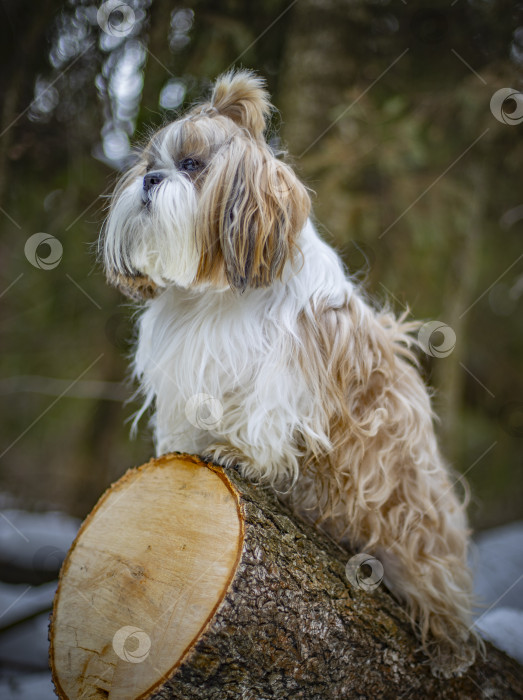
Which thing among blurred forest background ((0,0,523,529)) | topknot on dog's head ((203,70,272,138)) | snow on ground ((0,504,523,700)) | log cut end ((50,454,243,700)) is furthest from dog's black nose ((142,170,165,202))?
snow on ground ((0,504,523,700))

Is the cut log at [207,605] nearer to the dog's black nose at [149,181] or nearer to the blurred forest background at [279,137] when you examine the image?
the dog's black nose at [149,181]

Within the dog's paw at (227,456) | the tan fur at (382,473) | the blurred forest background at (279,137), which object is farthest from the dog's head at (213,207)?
the blurred forest background at (279,137)

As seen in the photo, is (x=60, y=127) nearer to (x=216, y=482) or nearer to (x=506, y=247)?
(x=216, y=482)

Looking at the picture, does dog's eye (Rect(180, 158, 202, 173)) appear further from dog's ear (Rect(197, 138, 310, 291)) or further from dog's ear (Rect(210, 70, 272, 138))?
dog's ear (Rect(210, 70, 272, 138))

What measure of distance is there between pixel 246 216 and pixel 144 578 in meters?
1.41

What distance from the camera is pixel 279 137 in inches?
171

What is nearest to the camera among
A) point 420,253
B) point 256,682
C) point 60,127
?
point 256,682

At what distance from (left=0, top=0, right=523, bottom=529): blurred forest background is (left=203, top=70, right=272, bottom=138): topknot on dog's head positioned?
4.23ft

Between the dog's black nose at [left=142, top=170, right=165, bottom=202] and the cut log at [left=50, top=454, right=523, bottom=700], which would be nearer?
the cut log at [left=50, top=454, right=523, bottom=700]

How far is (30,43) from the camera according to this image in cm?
379

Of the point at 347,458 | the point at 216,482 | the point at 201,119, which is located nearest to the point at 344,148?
the point at 201,119

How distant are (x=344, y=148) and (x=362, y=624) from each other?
3.59 meters

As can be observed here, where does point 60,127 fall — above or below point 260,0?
below

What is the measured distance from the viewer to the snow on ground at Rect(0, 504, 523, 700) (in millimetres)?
3037
